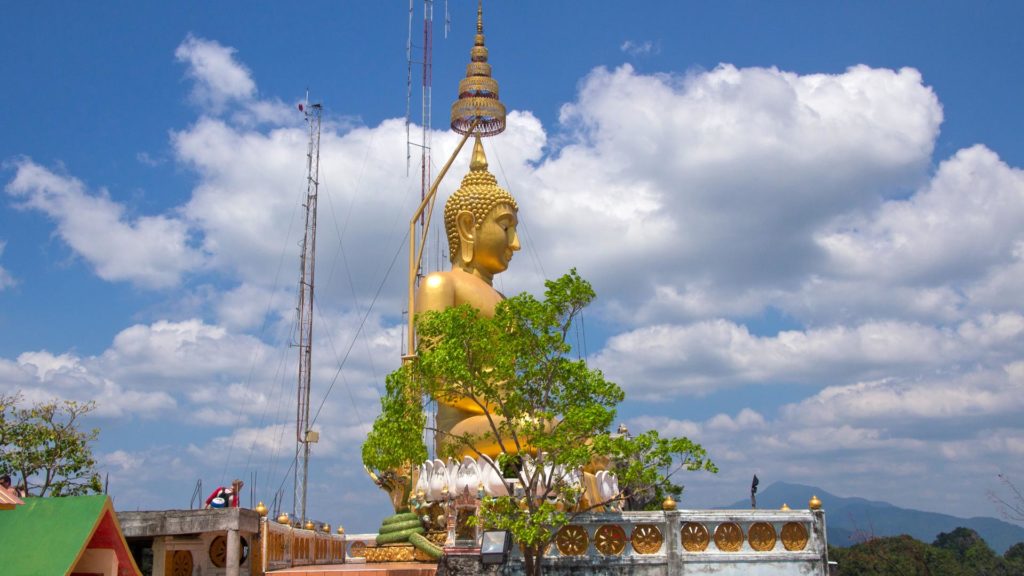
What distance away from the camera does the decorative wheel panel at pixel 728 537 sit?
1927 cm

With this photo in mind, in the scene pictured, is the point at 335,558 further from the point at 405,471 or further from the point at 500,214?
the point at 500,214

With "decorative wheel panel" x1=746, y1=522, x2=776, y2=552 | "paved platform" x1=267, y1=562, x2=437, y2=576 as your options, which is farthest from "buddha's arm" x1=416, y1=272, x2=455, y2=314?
"decorative wheel panel" x1=746, y1=522, x2=776, y2=552

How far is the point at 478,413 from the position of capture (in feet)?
84.2

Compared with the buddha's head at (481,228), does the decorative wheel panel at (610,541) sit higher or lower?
lower

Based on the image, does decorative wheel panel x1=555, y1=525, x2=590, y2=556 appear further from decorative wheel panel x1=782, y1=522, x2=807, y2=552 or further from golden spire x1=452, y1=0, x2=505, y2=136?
golden spire x1=452, y1=0, x2=505, y2=136

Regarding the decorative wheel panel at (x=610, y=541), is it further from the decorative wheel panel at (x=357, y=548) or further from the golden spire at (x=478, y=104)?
the golden spire at (x=478, y=104)

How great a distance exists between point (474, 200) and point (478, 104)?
325 centimetres

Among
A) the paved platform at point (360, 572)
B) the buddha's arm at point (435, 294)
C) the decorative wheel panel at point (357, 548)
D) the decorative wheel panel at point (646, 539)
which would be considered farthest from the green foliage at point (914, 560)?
the paved platform at point (360, 572)

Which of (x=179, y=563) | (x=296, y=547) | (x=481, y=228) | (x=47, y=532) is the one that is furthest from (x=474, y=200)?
(x=47, y=532)

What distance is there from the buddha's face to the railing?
28.0ft

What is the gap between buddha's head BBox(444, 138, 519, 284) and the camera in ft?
94.0

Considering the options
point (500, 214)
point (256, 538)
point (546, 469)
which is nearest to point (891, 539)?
point (500, 214)

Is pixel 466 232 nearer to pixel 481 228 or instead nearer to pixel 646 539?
pixel 481 228

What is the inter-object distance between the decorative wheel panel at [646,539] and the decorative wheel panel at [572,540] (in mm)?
926
